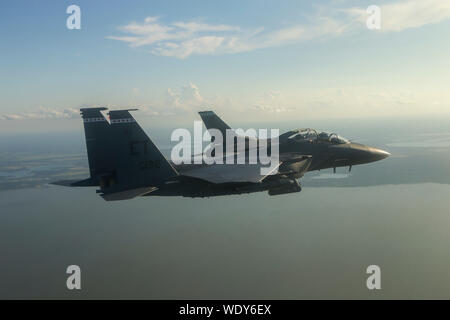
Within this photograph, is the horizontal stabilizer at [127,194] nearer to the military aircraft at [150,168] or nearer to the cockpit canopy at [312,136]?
the military aircraft at [150,168]

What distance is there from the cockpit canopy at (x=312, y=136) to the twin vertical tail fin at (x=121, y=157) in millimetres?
9783

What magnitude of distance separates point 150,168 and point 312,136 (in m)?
12.6

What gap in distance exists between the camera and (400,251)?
8562 cm

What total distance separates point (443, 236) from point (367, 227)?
2399cm

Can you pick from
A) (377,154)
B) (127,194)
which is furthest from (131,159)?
(377,154)

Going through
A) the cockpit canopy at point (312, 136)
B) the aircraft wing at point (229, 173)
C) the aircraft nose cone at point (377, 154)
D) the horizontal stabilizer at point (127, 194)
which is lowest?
the horizontal stabilizer at point (127, 194)

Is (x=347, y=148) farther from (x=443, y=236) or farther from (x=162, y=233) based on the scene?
(x=443, y=236)

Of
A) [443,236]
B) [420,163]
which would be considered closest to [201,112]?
[443,236]

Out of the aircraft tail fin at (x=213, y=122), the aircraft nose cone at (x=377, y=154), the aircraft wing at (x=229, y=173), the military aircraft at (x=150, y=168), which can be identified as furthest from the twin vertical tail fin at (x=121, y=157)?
the aircraft tail fin at (x=213, y=122)

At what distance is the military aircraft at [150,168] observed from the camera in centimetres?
1402

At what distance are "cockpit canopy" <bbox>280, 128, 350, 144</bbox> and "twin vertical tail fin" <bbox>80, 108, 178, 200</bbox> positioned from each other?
9.78 meters

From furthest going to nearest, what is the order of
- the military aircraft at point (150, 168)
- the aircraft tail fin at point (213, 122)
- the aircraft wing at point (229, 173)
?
the aircraft tail fin at point (213, 122), the aircraft wing at point (229, 173), the military aircraft at point (150, 168)

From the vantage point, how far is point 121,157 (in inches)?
586

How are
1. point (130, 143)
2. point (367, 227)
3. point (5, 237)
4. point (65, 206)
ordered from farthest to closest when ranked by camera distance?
1. point (65, 206)
2. point (5, 237)
3. point (367, 227)
4. point (130, 143)
